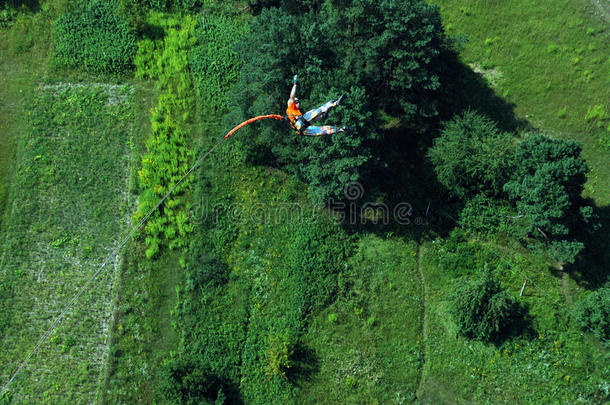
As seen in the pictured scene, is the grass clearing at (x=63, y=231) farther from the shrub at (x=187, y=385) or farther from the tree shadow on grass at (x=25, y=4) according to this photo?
the tree shadow on grass at (x=25, y=4)

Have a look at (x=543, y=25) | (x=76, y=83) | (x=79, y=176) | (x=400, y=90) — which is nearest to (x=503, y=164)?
(x=400, y=90)

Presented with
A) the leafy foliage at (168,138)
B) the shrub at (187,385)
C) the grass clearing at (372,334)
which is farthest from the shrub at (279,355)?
the leafy foliage at (168,138)

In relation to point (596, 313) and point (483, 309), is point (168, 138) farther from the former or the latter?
point (596, 313)

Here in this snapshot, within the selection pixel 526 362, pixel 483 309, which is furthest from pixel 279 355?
pixel 526 362

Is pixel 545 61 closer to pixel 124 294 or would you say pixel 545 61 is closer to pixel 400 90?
pixel 400 90

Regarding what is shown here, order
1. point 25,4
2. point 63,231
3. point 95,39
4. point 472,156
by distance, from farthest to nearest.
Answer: point 25,4, point 95,39, point 63,231, point 472,156

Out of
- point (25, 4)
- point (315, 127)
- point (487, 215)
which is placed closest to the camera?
point (315, 127)

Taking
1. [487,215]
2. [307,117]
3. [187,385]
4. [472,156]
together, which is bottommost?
[187,385]

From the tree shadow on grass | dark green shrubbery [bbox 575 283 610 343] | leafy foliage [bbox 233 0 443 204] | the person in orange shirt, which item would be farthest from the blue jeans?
the tree shadow on grass
